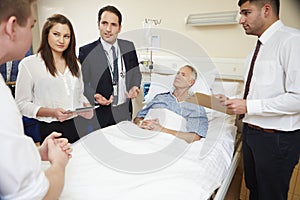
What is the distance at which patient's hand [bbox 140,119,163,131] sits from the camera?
180cm

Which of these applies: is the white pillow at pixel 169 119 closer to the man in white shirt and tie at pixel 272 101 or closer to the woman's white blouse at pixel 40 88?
the man in white shirt and tie at pixel 272 101

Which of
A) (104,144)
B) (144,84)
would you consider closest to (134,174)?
(104,144)

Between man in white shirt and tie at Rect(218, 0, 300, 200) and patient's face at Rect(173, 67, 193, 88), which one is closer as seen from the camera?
man in white shirt and tie at Rect(218, 0, 300, 200)

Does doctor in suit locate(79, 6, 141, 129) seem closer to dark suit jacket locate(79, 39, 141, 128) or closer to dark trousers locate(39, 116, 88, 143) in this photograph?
dark suit jacket locate(79, 39, 141, 128)

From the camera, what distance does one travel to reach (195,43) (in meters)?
2.47

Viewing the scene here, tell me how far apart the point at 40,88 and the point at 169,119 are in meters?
0.97

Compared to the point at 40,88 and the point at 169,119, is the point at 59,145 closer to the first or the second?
the point at 40,88

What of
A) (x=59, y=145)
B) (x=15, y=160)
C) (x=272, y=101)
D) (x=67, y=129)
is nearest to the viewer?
(x=15, y=160)

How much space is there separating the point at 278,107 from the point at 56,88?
4.44 ft

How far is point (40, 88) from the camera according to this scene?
4.90 feet

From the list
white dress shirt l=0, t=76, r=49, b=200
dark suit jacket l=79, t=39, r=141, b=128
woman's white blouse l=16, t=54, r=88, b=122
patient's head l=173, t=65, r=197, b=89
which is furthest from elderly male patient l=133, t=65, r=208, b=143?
white dress shirt l=0, t=76, r=49, b=200

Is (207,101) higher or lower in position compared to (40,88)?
lower

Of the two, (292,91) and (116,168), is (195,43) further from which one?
(116,168)

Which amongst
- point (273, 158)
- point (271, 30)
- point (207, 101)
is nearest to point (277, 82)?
point (271, 30)
